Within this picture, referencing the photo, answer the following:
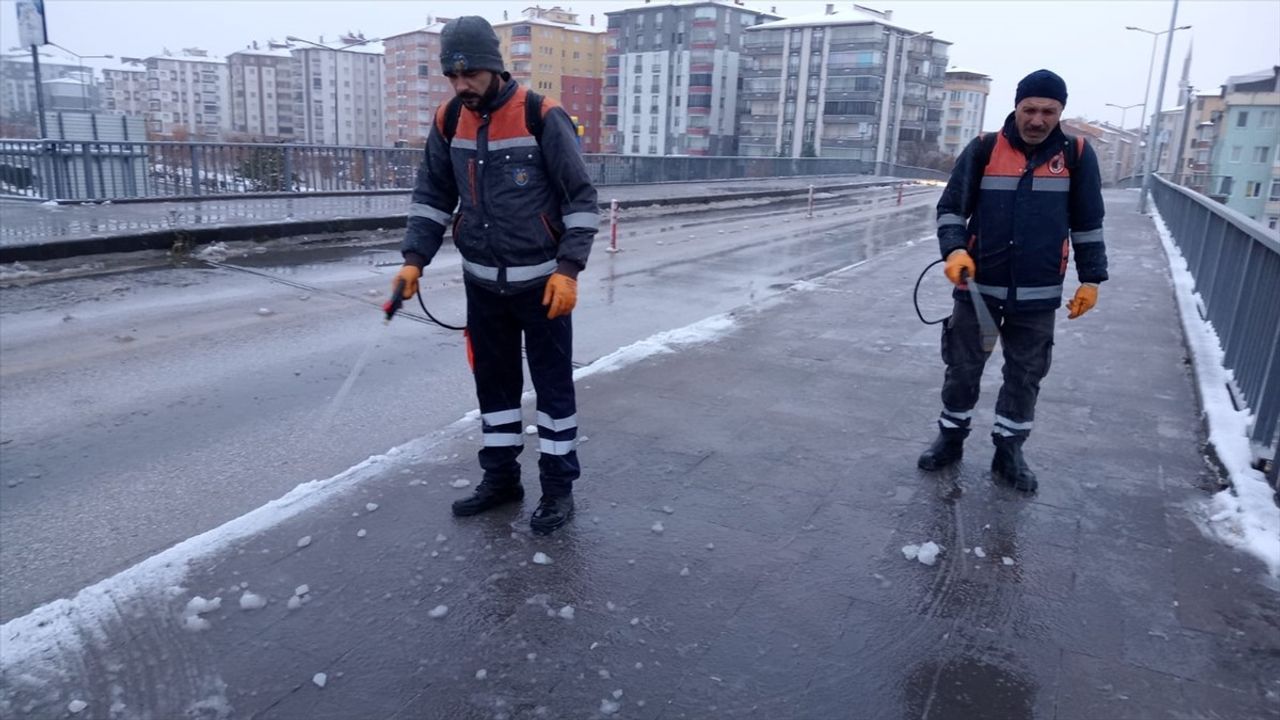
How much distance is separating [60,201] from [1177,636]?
61.0 ft

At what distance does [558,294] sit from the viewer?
3.70 metres

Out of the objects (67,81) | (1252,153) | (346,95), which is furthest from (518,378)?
(346,95)

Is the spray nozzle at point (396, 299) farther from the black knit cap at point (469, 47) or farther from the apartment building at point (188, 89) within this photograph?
the apartment building at point (188, 89)

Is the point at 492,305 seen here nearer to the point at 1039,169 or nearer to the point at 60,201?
the point at 1039,169

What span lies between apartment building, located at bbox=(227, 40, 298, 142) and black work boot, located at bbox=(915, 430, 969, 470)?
5604 inches

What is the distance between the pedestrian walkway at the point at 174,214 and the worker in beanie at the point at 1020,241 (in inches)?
443

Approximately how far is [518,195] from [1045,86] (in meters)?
2.51

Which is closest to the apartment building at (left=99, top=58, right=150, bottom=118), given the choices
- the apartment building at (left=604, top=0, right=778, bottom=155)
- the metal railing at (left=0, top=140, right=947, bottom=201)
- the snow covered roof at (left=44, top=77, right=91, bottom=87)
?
the apartment building at (left=604, top=0, right=778, bottom=155)

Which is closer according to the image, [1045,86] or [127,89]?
[1045,86]

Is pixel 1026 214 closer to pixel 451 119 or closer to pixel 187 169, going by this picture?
pixel 451 119

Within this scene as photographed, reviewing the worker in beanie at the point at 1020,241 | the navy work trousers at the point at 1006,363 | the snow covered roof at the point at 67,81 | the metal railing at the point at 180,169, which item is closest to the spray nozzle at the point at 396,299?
the worker in beanie at the point at 1020,241

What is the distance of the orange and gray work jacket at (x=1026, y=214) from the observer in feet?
14.4

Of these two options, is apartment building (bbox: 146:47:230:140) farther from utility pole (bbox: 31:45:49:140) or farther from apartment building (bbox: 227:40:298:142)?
utility pole (bbox: 31:45:49:140)

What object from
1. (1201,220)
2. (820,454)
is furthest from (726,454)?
(1201,220)
